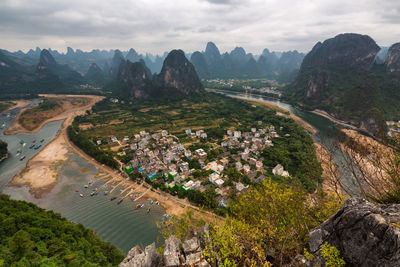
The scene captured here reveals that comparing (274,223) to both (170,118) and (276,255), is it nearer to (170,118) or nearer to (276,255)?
(276,255)

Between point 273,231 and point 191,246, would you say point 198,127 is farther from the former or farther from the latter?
point 273,231

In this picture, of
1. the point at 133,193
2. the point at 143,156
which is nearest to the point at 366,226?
the point at 133,193

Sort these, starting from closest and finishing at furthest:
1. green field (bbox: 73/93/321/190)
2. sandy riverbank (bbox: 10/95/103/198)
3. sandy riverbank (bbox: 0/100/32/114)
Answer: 1. sandy riverbank (bbox: 10/95/103/198)
2. green field (bbox: 73/93/321/190)
3. sandy riverbank (bbox: 0/100/32/114)

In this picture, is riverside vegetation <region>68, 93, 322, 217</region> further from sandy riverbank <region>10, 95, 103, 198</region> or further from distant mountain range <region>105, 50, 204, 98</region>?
distant mountain range <region>105, 50, 204, 98</region>

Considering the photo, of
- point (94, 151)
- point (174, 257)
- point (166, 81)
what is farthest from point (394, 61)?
point (94, 151)

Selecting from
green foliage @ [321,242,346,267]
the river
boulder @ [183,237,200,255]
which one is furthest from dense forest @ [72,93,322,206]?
green foliage @ [321,242,346,267]

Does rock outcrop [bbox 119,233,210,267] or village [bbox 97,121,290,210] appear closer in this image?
rock outcrop [bbox 119,233,210,267]
